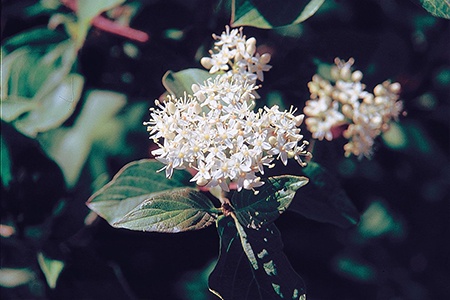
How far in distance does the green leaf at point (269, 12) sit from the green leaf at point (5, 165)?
2.27ft

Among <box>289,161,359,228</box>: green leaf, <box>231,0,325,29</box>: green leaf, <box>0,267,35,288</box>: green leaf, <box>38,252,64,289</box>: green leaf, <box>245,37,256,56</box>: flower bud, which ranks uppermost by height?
<box>231,0,325,29</box>: green leaf

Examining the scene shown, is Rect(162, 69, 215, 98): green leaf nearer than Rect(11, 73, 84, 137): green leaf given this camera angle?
Yes

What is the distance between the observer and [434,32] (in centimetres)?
173

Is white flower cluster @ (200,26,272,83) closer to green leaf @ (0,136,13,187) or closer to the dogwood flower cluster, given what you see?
the dogwood flower cluster

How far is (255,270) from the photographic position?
1.00 m

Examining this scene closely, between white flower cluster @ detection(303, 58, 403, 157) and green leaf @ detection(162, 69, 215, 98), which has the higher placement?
green leaf @ detection(162, 69, 215, 98)

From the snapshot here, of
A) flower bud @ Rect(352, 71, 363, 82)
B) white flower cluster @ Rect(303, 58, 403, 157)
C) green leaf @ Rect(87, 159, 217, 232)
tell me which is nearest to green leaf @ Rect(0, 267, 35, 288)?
green leaf @ Rect(87, 159, 217, 232)

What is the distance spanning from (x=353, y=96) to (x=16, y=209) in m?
0.95

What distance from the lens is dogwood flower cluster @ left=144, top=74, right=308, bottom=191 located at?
0.97 metres

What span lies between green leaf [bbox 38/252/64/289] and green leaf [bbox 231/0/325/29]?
0.73m

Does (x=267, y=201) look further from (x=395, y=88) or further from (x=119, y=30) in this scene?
(x=119, y=30)

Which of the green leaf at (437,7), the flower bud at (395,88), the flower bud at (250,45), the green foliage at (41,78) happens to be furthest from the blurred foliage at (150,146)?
the green leaf at (437,7)

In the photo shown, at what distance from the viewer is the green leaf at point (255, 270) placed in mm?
974

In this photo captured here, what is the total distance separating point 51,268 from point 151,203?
54cm
